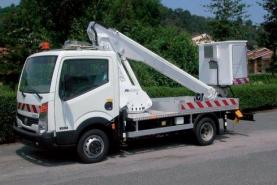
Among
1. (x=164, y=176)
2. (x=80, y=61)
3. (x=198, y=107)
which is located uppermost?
(x=80, y=61)

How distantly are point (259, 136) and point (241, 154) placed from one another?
2.49 metres

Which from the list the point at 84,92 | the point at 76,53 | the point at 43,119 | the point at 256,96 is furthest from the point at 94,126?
the point at 256,96

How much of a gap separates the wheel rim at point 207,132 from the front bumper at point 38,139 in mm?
3716

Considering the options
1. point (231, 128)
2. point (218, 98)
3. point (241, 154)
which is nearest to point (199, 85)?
point (218, 98)

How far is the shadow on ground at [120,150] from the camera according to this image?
9914 mm

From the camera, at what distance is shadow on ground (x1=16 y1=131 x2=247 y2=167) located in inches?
390

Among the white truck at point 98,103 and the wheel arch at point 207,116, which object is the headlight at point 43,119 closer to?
the white truck at point 98,103

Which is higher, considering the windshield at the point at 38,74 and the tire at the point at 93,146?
the windshield at the point at 38,74

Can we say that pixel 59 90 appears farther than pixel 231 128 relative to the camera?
No

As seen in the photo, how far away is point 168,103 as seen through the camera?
11078 mm

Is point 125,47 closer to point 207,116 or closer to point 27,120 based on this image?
point 207,116

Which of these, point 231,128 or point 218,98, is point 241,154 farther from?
point 231,128

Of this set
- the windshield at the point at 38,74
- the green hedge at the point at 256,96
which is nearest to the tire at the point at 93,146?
the windshield at the point at 38,74

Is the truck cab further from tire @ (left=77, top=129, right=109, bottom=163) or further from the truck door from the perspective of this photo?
tire @ (left=77, top=129, right=109, bottom=163)
